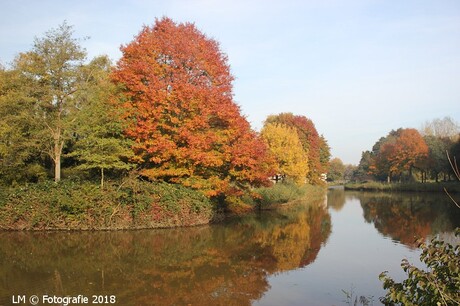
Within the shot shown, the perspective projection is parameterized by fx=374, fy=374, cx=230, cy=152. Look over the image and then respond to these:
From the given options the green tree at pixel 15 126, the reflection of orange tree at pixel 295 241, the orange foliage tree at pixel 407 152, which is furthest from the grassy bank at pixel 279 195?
the orange foliage tree at pixel 407 152

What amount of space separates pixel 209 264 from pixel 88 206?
9.27m

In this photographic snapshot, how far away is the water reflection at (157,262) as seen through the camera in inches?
378

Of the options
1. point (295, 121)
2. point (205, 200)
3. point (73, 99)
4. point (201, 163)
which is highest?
point (295, 121)

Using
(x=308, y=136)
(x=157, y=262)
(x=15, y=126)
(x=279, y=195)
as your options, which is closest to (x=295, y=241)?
(x=157, y=262)

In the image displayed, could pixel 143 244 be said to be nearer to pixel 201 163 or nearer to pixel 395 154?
pixel 201 163

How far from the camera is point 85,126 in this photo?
763 inches

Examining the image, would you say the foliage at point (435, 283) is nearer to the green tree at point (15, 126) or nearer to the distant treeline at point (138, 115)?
the distant treeline at point (138, 115)

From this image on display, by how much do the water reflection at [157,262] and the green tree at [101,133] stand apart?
3734 mm

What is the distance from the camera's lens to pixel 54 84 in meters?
21.6

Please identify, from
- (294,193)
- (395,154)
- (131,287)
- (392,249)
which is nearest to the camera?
(131,287)

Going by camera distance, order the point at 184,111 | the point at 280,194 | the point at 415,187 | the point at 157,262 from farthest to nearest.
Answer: the point at 415,187 → the point at 280,194 → the point at 184,111 → the point at 157,262

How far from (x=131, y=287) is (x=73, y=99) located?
14.6 metres

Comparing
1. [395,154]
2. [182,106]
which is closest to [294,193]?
[182,106]

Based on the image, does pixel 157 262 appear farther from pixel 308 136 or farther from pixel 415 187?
pixel 415 187
